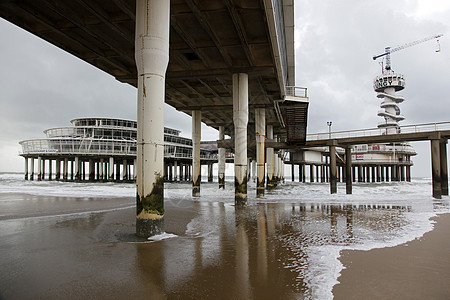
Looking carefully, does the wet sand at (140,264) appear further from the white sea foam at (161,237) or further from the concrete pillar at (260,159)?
the concrete pillar at (260,159)

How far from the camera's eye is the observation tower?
193ft

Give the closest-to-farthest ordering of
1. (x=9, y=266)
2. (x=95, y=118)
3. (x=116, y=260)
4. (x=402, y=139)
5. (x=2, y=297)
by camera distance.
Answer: (x=2, y=297) < (x=9, y=266) < (x=116, y=260) < (x=402, y=139) < (x=95, y=118)

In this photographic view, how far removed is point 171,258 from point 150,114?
10.6ft

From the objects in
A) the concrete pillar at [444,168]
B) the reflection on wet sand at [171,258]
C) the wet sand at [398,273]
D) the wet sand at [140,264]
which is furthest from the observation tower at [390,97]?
the wet sand at [140,264]

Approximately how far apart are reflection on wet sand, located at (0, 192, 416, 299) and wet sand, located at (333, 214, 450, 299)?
0.57m

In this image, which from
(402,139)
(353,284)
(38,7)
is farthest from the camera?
(402,139)

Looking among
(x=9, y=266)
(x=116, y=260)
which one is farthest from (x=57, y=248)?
(x=116, y=260)

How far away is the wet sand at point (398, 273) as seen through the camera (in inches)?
141

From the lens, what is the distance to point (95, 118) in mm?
57438

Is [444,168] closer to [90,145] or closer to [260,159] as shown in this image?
[260,159]

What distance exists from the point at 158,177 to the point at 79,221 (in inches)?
158

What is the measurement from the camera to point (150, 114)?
6840 millimetres

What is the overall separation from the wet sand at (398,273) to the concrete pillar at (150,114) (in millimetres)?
3976

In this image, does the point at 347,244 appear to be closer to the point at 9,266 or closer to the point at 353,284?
the point at 353,284
